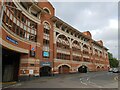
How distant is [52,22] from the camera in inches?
1542

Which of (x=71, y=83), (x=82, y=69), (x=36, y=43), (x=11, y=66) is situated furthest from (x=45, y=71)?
(x=82, y=69)

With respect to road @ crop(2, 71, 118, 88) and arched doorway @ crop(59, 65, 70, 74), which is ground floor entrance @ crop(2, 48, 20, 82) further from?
arched doorway @ crop(59, 65, 70, 74)

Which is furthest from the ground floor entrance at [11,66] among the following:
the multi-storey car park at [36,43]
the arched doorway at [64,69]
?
the arched doorway at [64,69]

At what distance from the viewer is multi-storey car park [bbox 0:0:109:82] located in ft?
74.3

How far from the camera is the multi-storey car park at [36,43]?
74.3 ft

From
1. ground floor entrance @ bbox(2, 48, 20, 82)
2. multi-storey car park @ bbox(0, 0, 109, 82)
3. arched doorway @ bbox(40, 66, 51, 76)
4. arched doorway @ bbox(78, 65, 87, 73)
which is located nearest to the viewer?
multi-storey car park @ bbox(0, 0, 109, 82)

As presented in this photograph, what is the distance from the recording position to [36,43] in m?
31.8

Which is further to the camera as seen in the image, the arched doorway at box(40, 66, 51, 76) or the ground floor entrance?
the arched doorway at box(40, 66, 51, 76)

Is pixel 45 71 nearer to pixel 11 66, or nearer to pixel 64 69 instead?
pixel 64 69

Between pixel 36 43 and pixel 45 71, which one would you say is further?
pixel 45 71

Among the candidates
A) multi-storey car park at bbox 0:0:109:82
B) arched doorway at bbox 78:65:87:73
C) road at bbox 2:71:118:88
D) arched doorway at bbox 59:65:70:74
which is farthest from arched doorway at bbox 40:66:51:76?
arched doorway at bbox 78:65:87:73

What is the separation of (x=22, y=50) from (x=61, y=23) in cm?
1859

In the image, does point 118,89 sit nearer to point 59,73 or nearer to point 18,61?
point 18,61

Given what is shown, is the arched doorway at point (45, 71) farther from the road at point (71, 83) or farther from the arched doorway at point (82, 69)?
the arched doorway at point (82, 69)
